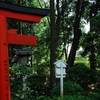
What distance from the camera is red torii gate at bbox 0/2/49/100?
223 inches

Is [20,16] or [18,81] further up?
[20,16]

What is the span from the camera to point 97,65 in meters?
20.5

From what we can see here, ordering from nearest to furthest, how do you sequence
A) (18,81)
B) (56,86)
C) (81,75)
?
(18,81) < (56,86) < (81,75)

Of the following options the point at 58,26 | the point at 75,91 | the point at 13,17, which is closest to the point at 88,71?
the point at 75,91

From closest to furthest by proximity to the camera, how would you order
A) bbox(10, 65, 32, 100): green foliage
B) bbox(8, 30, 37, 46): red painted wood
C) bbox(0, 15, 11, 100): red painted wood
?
bbox(0, 15, 11, 100): red painted wood
bbox(8, 30, 37, 46): red painted wood
bbox(10, 65, 32, 100): green foliage

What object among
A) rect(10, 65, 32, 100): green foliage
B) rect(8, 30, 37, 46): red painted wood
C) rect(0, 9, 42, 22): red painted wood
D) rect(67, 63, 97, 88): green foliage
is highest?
rect(0, 9, 42, 22): red painted wood

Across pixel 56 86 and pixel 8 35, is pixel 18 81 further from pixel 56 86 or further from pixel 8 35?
pixel 56 86

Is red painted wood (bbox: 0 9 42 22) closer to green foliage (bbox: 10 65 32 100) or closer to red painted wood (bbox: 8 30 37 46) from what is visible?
red painted wood (bbox: 8 30 37 46)

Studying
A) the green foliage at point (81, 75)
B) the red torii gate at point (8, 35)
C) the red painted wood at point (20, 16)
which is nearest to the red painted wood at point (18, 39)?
the red torii gate at point (8, 35)

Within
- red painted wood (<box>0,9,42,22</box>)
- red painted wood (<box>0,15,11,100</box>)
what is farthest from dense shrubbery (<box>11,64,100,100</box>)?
red painted wood (<box>0,9,42,22</box>)

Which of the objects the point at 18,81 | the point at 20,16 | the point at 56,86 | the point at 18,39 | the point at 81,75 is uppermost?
the point at 20,16

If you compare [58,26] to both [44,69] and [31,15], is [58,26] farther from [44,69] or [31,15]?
[31,15]

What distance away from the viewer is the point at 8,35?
5.97 m

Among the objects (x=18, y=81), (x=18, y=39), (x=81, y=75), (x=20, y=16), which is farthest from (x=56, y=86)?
(x=81, y=75)
